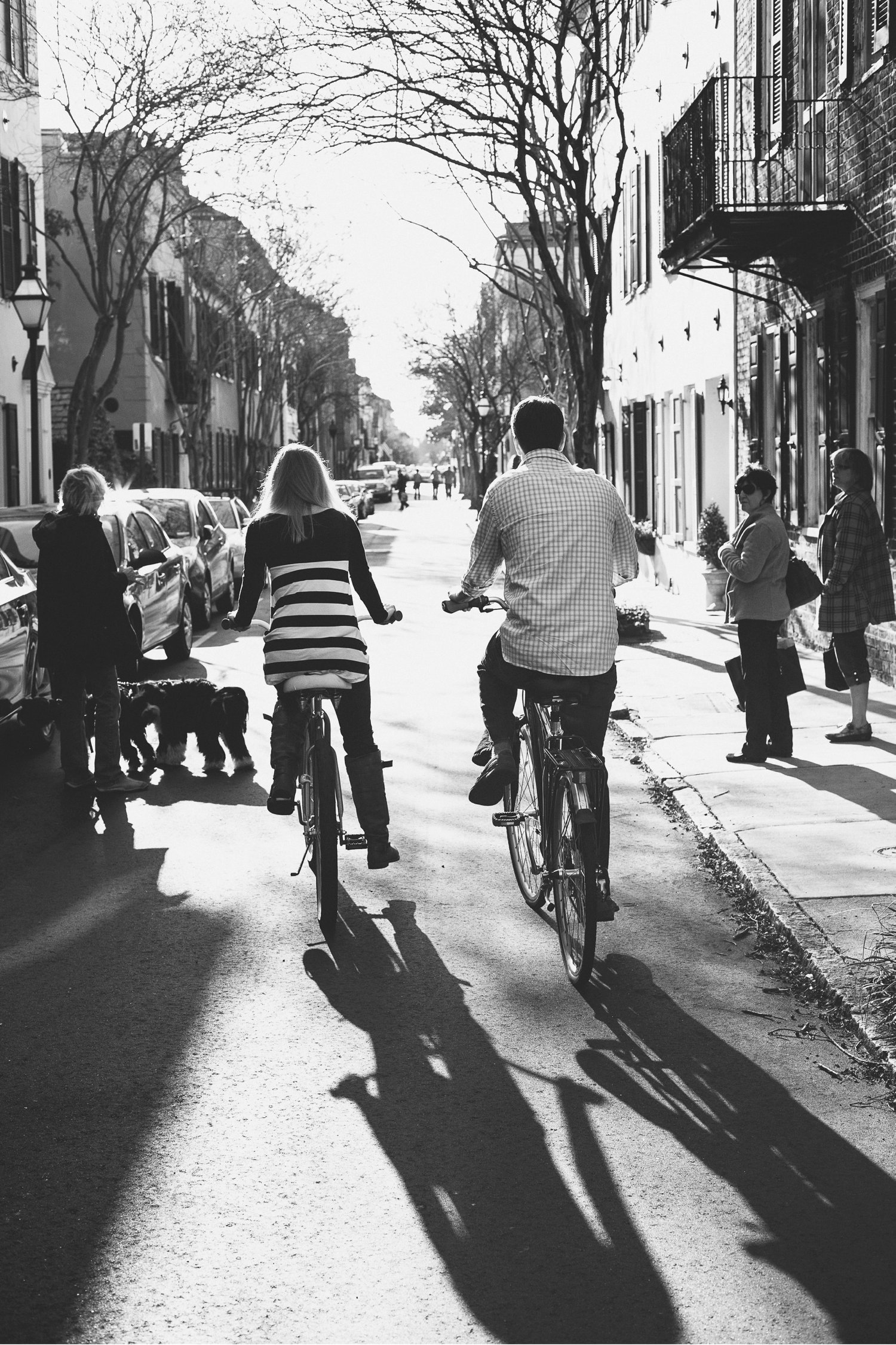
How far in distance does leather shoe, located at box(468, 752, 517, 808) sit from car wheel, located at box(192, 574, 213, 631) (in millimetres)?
A: 13035

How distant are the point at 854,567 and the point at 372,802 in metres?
4.37

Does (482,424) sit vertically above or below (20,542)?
above

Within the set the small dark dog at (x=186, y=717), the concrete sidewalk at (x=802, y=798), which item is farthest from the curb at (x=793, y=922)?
the small dark dog at (x=186, y=717)

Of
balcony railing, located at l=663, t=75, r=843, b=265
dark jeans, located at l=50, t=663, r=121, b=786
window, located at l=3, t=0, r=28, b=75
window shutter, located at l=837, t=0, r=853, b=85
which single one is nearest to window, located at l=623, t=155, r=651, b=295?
balcony railing, located at l=663, t=75, r=843, b=265

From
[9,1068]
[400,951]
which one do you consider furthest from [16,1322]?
[400,951]

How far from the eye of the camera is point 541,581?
5.97 metres

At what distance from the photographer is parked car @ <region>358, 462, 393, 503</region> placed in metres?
87.1

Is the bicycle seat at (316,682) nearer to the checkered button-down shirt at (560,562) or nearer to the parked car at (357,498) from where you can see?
the checkered button-down shirt at (560,562)

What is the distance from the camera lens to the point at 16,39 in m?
26.2

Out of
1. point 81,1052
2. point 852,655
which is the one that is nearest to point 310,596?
point 81,1052

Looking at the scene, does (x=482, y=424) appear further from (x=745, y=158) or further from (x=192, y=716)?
(x=192, y=716)

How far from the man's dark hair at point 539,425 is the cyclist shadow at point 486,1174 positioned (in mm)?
1976

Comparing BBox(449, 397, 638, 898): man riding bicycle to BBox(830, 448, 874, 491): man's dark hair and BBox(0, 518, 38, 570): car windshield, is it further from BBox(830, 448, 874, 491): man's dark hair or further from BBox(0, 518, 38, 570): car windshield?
BBox(0, 518, 38, 570): car windshield

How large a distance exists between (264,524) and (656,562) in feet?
63.0
